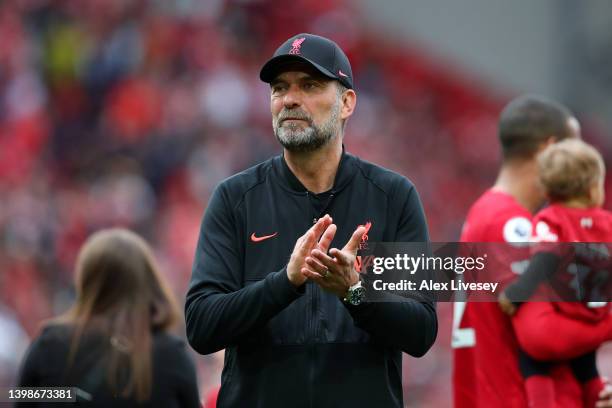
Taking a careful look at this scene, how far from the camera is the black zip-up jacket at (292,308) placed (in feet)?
11.2

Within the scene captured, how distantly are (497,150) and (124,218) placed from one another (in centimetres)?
560

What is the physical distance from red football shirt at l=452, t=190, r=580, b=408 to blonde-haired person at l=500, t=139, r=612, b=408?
60 millimetres

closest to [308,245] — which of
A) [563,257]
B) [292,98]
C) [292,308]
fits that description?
[292,308]

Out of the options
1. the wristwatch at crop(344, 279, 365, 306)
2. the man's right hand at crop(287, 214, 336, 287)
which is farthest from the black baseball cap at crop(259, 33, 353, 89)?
the wristwatch at crop(344, 279, 365, 306)

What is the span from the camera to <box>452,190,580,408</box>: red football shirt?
4172 mm

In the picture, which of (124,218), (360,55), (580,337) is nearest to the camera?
(580,337)

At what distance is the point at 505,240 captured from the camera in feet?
14.1

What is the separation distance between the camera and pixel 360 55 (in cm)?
1580

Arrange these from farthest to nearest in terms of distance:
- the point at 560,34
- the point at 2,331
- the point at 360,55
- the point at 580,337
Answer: the point at 360,55
the point at 560,34
the point at 2,331
the point at 580,337

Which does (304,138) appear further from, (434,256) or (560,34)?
(560,34)

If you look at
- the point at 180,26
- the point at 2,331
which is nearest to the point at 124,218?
the point at 2,331

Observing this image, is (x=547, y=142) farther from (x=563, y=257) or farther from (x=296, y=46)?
(x=296, y=46)

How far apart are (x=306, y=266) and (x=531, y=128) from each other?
1.75 meters

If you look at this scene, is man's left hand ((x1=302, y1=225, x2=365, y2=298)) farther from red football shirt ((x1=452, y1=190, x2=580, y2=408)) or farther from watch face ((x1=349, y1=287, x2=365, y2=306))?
red football shirt ((x1=452, y1=190, x2=580, y2=408))
